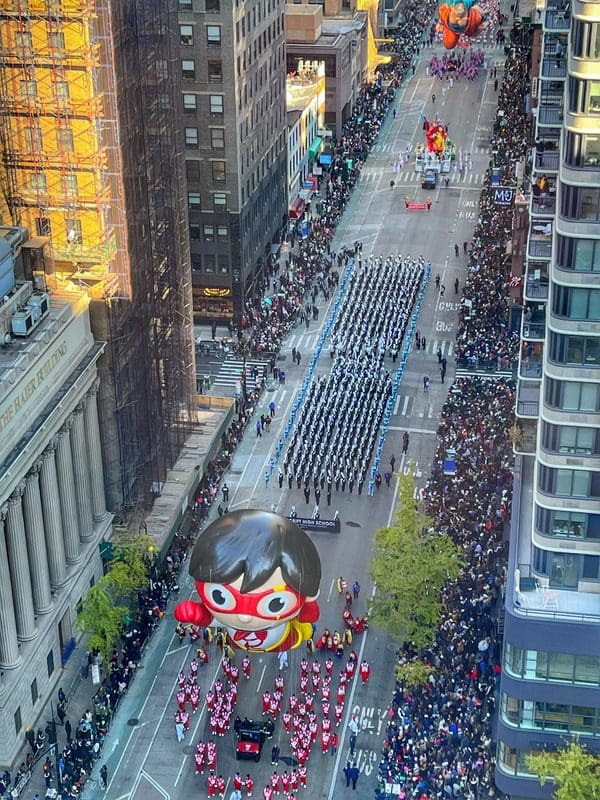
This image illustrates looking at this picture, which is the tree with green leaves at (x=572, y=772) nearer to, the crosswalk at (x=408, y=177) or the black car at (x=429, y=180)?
the black car at (x=429, y=180)

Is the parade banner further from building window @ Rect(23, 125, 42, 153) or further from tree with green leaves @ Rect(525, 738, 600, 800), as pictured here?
tree with green leaves @ Rect(525, 738, 600, 800)

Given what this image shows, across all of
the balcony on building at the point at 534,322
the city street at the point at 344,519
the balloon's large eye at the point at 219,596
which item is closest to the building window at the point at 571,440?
the balcony on building at the point at 534,322

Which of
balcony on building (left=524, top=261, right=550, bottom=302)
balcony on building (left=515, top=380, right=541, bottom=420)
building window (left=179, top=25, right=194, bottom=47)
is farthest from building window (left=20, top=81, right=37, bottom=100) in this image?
building window (left=179, top=25, right=194, bottom=47)

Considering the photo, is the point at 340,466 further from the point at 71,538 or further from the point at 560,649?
the point at 560,649

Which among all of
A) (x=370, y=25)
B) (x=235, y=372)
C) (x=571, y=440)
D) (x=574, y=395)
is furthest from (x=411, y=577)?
(x=370, y=25)

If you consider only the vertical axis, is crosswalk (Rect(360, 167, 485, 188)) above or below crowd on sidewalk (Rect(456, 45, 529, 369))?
below

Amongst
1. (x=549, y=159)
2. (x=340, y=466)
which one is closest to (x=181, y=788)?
(x=340, y=466)

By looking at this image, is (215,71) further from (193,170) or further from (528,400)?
(528,400)
